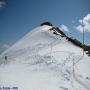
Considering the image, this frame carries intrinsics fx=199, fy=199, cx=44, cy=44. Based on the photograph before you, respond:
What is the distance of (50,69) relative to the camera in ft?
97.0

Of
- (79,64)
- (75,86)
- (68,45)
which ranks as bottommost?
(75,86)

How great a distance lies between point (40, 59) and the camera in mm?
34562

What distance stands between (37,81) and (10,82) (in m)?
3.57

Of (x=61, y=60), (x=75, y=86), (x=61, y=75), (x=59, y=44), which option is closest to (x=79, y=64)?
(x=61, y=60)

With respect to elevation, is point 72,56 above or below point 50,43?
below

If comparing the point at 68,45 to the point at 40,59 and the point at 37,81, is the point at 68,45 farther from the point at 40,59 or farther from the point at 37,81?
the point at 37,81

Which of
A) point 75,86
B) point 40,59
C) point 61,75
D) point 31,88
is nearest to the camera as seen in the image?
point 31,88

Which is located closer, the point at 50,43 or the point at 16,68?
the point at 16,68

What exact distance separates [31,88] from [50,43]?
940 inches

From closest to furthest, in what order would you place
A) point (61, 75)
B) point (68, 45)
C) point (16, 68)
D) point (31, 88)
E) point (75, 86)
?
1. point (31, 88)
2. point (75, 86)
3. point (61, 75)
4. point (16, 68)
5. point (68, 45)

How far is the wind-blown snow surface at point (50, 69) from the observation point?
928 inches

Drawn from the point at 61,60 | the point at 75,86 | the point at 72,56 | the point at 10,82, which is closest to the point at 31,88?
the point at 10,82

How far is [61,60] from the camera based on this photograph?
1321 inches

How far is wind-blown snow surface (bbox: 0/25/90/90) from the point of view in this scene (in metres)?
23.6
